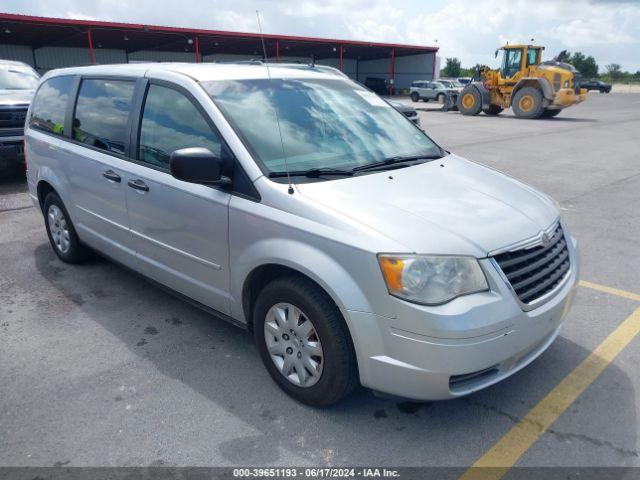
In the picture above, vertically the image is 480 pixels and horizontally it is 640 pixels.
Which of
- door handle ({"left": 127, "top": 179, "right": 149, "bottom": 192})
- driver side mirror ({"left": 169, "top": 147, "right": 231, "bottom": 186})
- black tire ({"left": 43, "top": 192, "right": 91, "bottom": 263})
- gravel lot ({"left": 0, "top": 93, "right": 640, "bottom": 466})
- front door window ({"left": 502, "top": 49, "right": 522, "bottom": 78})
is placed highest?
front door window ({"left": 502, "top": 49, "right": 522, "bottom": 78})

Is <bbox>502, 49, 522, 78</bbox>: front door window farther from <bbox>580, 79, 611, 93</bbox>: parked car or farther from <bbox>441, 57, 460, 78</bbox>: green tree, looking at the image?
<bbox>441, 57, 460, 78</bbox>: green tree

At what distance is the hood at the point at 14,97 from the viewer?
334 inches

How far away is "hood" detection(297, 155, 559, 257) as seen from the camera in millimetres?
2453

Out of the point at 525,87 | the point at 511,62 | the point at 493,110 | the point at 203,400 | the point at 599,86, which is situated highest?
the point at 511,62

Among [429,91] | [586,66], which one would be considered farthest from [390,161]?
[586,66]

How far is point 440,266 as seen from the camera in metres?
2.38

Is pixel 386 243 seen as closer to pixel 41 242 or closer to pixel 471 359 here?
pixel 471 359

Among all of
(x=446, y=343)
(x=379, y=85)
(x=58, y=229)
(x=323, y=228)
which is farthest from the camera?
(x=379, y=85)

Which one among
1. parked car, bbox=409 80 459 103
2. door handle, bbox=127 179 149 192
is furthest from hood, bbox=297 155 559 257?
parked car, bbox=409 80 459 103

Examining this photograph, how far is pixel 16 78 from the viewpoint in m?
Answer: 9.58

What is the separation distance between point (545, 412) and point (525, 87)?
22.0m

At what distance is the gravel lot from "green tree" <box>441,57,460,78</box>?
276ft

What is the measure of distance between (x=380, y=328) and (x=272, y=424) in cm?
84

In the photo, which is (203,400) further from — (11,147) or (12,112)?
(12,112)
